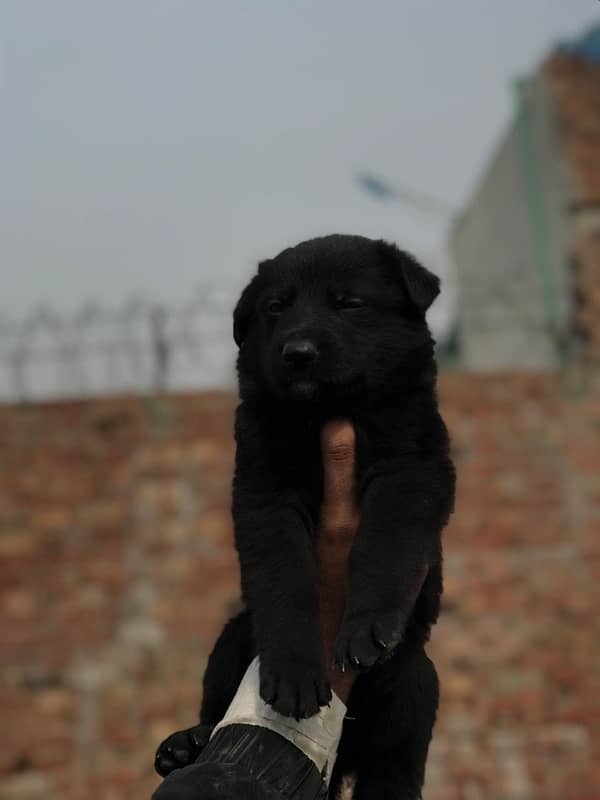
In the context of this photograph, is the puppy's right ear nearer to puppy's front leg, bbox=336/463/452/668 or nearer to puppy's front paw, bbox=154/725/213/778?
puppy's front leg, bbox=336/463/452/668

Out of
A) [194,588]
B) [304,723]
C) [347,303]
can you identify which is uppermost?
[347,303]

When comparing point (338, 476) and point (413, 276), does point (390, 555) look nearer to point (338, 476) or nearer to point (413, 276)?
point (338, 476)

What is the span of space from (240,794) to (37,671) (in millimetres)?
6844

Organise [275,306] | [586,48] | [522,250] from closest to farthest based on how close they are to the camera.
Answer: [275,306]
[586,48]
[522,250]

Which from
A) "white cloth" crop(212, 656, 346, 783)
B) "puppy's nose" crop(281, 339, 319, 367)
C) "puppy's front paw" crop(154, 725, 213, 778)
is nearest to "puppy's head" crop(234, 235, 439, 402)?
"puppy's nose" crop(281, 339, 319, 367)

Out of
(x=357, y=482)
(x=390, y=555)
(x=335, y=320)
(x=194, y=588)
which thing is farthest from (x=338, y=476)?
(x=194, y=588)

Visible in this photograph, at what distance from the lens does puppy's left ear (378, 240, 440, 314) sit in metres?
2.40

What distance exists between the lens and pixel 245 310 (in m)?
2.54

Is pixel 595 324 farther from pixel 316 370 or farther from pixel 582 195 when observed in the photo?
pixel 316 370

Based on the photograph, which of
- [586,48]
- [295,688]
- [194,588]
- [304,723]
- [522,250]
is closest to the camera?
[295,688]

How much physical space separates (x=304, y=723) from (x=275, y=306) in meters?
0.93

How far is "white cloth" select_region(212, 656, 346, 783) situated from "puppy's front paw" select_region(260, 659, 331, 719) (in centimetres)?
8

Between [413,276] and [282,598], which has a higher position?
[413,276]

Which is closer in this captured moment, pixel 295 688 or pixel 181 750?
pixel 295 688
